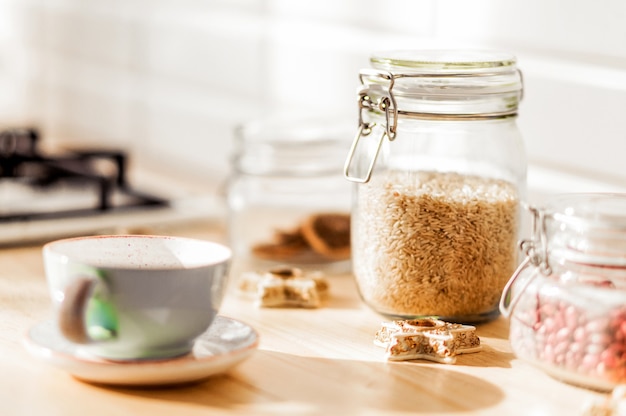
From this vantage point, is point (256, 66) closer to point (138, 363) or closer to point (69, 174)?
point (69, 174)

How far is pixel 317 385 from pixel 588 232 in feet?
0.76

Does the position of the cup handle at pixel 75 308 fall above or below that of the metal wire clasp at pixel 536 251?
below

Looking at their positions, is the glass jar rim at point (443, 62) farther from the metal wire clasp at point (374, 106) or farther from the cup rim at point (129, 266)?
the cup rim at point (129, 266)

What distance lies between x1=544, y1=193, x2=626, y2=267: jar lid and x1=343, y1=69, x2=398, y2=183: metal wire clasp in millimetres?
161

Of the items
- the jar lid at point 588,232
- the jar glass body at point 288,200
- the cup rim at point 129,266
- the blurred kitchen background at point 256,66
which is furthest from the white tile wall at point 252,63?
the cup rim at point 129,266

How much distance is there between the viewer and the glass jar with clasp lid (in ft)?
2.31

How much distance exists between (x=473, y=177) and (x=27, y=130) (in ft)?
3.08

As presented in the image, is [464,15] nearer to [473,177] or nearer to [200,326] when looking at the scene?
[473,177]

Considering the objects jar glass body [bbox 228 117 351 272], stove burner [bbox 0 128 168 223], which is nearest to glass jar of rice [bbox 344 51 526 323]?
jar glass body [bbox 228 117 351 272]

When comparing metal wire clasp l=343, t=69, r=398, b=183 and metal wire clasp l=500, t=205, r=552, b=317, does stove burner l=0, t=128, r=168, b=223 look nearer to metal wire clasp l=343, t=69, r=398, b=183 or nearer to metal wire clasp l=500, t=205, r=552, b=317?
metal wire clasp l=343, t=69, r=398, b=183

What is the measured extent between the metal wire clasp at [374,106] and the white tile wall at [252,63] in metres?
0.24

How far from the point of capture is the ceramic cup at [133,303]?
68cm

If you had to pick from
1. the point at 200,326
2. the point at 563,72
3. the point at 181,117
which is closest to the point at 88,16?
the point at 181,117

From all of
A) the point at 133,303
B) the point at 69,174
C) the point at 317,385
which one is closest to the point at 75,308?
the point at 133,303
